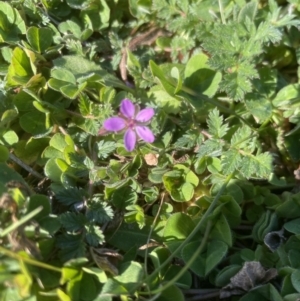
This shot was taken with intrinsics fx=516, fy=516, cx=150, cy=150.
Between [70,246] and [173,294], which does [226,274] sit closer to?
[173,294]

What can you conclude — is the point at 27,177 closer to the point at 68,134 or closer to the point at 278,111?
the point at 68,134

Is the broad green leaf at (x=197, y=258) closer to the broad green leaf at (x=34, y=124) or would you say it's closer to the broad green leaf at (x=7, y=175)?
the broad green leaf at (x=7, y=175)

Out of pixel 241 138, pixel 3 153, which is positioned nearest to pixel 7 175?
pixel 3 153

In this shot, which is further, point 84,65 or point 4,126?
point 84,65

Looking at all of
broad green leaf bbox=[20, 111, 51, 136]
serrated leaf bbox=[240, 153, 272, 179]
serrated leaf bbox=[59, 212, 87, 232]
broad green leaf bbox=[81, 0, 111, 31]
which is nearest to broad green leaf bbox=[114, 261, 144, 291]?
serrated leaf bbox=[59, 212, 87, 232]

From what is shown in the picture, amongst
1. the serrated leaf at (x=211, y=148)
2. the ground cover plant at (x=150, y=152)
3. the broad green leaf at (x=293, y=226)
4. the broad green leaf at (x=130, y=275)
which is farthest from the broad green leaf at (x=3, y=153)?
the broad green leaf at (x=293, y=226)

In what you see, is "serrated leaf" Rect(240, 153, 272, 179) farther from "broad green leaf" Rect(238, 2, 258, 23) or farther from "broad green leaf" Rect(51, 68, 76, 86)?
"broad green leaf" Rect(51, 68, 76, 86)

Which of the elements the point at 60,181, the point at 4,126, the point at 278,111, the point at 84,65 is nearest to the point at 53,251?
the point at 60,181
